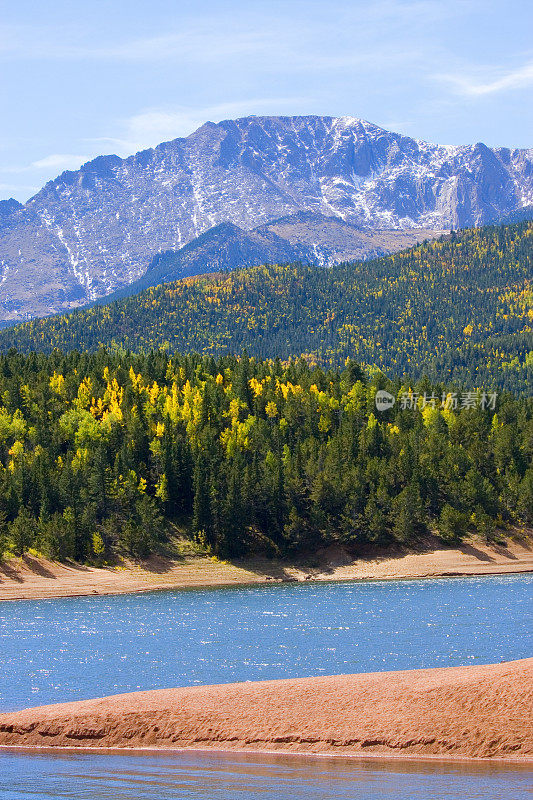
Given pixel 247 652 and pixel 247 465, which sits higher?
pixel 247 652

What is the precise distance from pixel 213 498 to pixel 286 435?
28745 mm

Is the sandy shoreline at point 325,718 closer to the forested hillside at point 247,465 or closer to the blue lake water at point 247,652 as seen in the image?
the blue lake water at point 247,652

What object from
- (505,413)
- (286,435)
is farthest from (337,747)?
(505,413)

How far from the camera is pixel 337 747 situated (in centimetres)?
3684

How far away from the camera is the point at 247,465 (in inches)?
5861

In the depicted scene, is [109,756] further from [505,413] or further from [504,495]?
[505,413]

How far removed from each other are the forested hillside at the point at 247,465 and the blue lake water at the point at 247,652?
1618 centimetres

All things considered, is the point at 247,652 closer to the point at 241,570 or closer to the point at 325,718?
the point at 325,718

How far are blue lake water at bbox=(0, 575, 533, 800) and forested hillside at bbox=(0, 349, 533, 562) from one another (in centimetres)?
1618

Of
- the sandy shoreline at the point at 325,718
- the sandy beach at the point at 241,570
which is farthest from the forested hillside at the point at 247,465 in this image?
the sandy shoreline at the point at 325,718

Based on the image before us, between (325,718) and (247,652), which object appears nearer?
(325,718)

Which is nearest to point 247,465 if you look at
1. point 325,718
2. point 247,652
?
point 247,652

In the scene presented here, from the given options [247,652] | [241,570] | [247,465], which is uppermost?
[247,652]

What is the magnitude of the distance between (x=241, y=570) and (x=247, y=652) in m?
70.1
